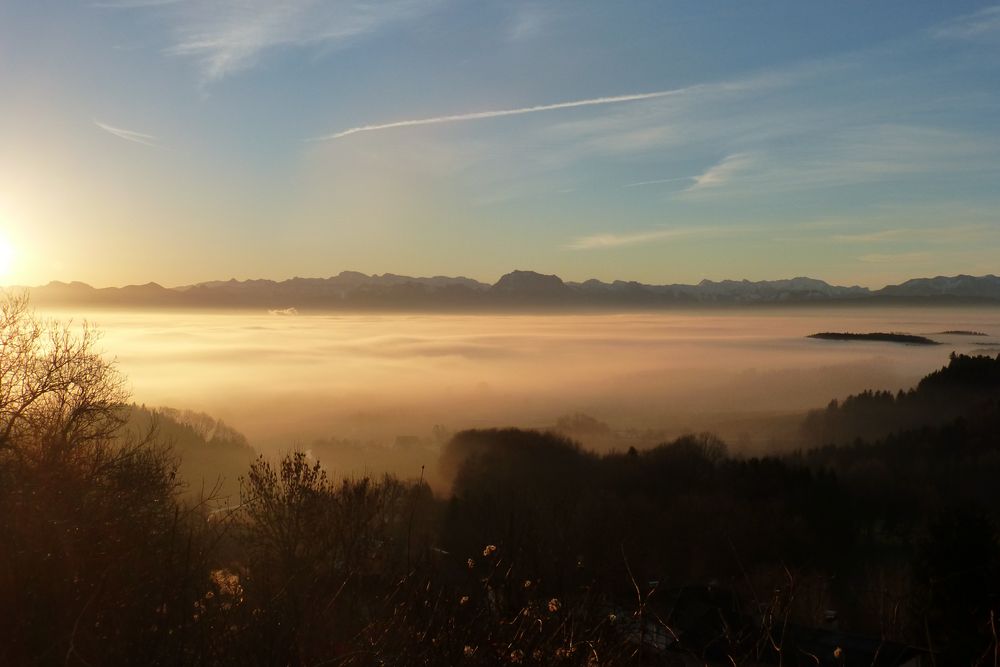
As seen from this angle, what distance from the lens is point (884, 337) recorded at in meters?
133

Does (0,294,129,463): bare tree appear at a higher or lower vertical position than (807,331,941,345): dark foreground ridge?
higher

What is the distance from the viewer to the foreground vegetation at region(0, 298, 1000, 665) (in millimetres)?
4012

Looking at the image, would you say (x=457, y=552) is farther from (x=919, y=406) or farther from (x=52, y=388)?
(x=919, y=406)

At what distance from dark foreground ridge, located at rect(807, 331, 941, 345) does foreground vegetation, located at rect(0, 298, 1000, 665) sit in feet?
233

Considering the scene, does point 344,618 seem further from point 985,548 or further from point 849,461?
point 849,461

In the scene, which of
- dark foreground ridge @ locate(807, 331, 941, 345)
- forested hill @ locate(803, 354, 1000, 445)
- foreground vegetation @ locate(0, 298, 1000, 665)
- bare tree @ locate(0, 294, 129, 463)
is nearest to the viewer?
foreground vegetation @ locate(0, 298, 1000, 665)

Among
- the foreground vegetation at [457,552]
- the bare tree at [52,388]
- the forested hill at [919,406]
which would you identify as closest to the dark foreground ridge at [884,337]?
the forested hill at [919,406]

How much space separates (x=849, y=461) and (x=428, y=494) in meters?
39.2

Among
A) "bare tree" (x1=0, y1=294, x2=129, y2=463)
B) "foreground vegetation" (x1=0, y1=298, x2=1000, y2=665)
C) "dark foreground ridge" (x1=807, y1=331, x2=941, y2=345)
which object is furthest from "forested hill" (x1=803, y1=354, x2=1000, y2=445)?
"bare tree" (x1=0, y1=294, x2=129, y2=463)

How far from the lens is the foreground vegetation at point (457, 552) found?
13.2ft

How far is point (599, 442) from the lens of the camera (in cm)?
7050

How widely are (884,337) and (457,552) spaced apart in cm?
13245

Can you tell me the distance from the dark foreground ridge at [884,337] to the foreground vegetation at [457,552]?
71.1 m

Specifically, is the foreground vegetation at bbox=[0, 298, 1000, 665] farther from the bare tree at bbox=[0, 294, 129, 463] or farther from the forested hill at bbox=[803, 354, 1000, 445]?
the forested hill at bbox=[803, 354, 1000, 445]
